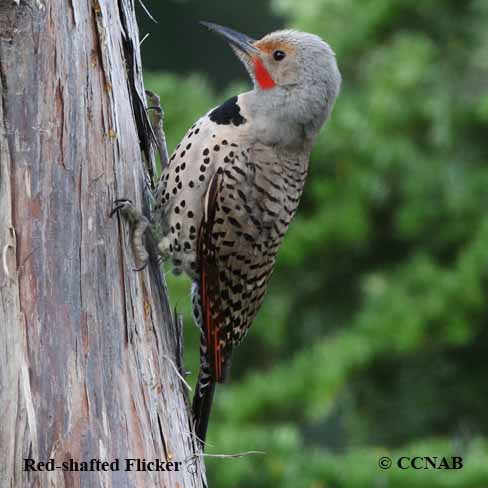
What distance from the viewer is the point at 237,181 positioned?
380cm

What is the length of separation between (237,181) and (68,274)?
0.91m

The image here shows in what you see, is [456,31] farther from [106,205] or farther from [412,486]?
[106,205]

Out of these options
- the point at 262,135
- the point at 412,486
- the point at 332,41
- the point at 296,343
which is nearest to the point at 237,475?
the point at 412,486

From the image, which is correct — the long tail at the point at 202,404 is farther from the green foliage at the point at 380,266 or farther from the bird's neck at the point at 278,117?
the green foliage at the point at 380,266

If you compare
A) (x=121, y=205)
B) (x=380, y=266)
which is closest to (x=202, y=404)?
(x=121, y=205)

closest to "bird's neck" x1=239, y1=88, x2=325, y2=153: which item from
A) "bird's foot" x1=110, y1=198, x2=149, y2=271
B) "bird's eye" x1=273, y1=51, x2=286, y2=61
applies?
"bird's eye" x1=273, y1=51, x2=286, y2=61

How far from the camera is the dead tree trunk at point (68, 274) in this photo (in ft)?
9.96

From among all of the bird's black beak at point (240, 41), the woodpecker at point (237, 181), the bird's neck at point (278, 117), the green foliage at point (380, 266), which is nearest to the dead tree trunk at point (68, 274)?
the woodpecker at point (237, 181)

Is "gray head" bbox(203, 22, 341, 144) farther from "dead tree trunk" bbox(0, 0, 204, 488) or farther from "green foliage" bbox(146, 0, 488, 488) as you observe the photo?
"green foliage" bbox(146, 0, 488, 488)

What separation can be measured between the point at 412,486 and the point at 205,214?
6.64ft

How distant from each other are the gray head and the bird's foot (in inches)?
27.5

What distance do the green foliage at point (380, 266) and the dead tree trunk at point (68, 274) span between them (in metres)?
1.97

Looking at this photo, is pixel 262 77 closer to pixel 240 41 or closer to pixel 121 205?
pixel 240 41

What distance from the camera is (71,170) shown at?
3.15 m
